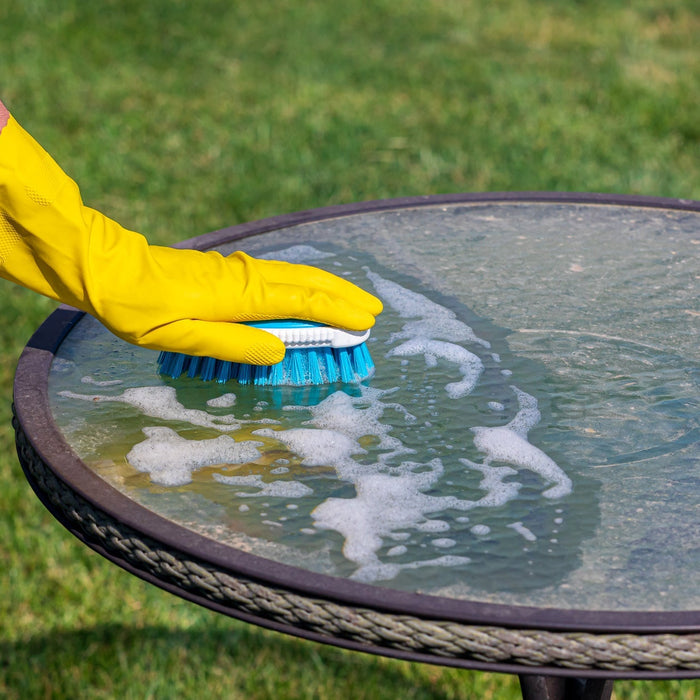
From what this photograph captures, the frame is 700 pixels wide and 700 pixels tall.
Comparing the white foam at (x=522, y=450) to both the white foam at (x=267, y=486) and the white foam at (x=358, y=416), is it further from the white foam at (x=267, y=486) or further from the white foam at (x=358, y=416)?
the white foam at (x=267, y=486)

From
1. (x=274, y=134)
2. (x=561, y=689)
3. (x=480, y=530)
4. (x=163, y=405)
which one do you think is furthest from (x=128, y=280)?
(x=274, y=134)

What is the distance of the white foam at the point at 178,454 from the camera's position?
127cm

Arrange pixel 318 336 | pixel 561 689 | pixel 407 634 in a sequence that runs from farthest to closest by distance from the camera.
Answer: pixel 561 689
pixel 318 336
pixel 407 634

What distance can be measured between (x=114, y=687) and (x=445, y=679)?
0.76 metres

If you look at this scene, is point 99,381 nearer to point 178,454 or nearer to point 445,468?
point 178,454

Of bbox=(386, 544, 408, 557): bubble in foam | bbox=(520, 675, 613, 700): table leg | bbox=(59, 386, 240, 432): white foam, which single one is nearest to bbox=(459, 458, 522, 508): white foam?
bbox=(386, 544, 408, 557): bubble in foam

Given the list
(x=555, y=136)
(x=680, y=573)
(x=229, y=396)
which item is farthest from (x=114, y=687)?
(x=555, y=136)

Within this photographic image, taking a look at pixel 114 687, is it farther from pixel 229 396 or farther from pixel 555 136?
pixel 555 136

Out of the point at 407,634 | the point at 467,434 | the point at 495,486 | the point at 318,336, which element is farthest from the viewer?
the point at 318,336

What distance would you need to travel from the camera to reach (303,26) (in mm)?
5984

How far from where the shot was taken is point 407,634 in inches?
40.3

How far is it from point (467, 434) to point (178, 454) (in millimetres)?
370

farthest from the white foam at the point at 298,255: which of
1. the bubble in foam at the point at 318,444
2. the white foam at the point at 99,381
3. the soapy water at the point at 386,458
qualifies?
Result: the bubble in foam at the point at 318,444

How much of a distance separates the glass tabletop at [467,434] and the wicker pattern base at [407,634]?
4 cm
